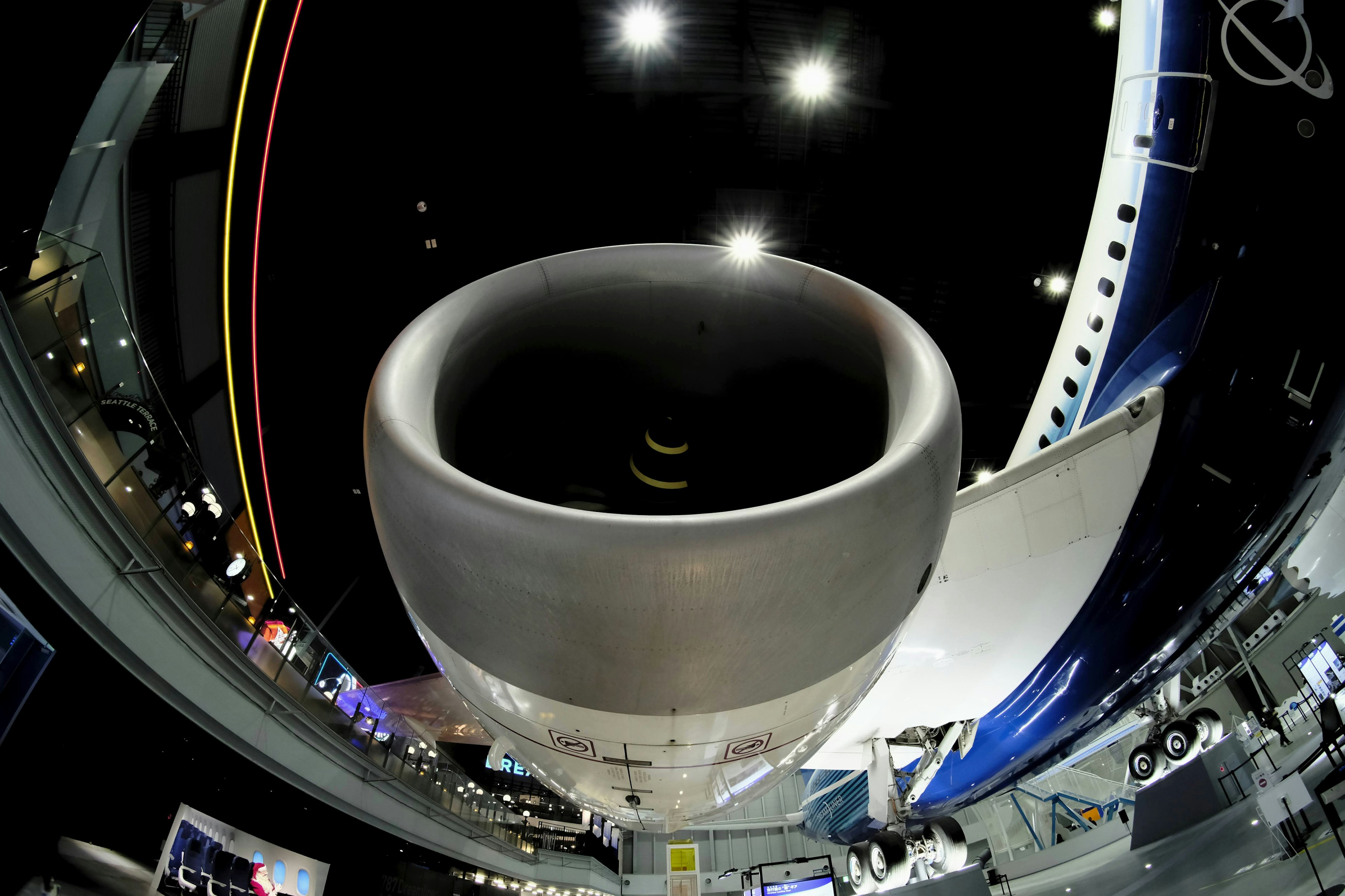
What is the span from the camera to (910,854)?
19.1ft

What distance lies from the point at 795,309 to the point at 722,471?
27.6 inches

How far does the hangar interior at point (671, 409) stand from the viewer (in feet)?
5.60

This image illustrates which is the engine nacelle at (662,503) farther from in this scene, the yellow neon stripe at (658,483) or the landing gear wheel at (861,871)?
the landing gear wheel at (861,871)

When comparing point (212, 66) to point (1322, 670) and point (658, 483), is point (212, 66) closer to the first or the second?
point (658, 483)

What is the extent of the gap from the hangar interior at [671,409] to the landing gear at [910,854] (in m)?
0.05

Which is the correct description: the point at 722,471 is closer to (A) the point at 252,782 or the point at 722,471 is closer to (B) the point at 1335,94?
(B) the point at 1335,94

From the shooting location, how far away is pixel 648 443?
86.4 inches

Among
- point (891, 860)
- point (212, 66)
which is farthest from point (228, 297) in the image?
point (891, 860)

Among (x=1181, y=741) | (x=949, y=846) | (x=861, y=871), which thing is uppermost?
(x=1181, y=741)

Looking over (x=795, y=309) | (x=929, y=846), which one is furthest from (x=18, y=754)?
(x=929, y=846)

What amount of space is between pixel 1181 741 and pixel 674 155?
297 inches

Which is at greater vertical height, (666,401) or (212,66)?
(212,66)

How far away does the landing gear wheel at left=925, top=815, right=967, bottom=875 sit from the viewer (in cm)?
603

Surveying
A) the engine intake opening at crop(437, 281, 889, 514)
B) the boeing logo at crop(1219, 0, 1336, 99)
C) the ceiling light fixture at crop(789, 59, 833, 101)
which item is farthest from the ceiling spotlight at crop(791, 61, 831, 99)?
the engine intake opening at crop(437, 281, 889, 514)
